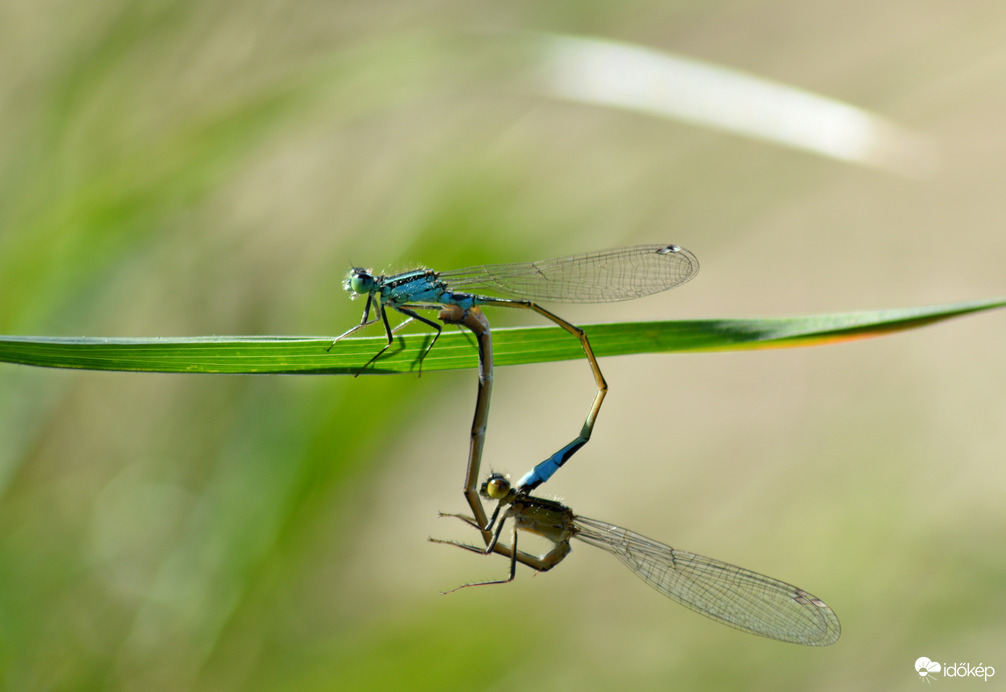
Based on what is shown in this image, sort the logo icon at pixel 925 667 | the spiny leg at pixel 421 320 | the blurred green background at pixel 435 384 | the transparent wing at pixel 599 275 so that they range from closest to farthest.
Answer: the spiny leg at pixel 421 320 → the transparent wing at pixel 599 275 → the blurred green background at pixel 435 384 → the logo icon at pixel 925 667

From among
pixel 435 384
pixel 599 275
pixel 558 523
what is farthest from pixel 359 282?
pixel 558 523

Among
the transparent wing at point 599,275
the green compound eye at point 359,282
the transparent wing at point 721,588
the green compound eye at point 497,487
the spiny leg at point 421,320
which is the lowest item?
the transparent wing at point 721,588

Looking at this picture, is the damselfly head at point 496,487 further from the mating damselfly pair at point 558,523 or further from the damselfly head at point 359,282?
the damselfly head at point 359,282

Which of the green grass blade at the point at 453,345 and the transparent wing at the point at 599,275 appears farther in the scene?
the transparent wing at the point at 599,275

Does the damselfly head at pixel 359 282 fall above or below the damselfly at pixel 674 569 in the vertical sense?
above

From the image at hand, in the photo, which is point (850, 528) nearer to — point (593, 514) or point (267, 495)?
point (593, 514)

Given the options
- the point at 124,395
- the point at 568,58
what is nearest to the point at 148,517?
the point at 124,395

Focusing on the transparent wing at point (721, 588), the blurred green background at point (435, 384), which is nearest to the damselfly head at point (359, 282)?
the blurred green background at point (435, 384)
